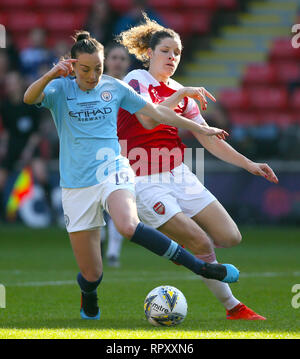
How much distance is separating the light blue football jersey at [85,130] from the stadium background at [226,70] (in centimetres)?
811

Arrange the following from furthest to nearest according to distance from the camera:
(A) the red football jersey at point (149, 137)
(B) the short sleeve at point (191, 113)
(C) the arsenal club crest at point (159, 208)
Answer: (B) the short sleeve at point (191, 113)
(A) the red football jersey at point (149, 137)
(C) the arsenal club crest at point (159, 208)

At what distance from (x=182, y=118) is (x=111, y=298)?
2269 mm

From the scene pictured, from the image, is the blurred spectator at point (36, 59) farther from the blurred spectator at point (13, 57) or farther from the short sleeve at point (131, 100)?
the short sleeve at point (131, 100)

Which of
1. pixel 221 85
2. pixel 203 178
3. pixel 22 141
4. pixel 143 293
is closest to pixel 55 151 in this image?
pixel 22 141

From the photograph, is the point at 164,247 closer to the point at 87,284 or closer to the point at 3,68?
the point at 87,284

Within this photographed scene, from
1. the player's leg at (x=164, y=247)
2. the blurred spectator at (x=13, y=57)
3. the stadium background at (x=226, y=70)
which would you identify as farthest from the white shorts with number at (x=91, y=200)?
the blurred spectator at (x=13, y=57)

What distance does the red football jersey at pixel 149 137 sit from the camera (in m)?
6.47

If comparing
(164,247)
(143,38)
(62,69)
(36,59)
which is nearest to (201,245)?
(164,247)

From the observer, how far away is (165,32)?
673 cm

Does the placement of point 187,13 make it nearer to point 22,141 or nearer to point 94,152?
point 22,141

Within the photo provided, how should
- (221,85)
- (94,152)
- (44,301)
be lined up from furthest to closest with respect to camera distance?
1. (221,85)
2. (44,301)
3. (94,152)

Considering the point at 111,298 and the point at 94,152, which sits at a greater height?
the point at 94,152

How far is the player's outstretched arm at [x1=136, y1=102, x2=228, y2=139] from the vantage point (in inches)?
241

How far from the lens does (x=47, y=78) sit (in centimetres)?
567
